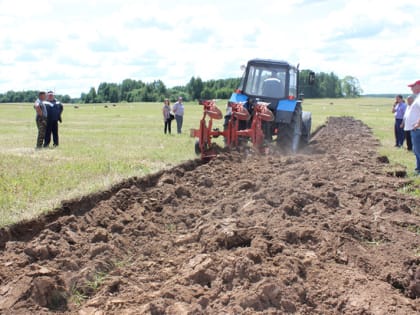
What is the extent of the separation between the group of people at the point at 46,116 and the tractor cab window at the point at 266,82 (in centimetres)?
498

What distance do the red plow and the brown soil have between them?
332cm

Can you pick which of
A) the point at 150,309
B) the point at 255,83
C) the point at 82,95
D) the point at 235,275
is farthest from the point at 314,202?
the point at 82,95

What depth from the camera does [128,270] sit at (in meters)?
4.72

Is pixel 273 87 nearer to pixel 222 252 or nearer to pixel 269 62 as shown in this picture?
pixel 269 62

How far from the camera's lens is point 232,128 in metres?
11.8

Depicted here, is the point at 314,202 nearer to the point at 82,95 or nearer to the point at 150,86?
the point at 150,86

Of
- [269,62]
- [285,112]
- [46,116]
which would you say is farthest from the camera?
[46,116]

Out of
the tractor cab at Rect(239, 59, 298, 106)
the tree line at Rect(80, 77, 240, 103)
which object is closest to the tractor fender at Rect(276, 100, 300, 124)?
the tractor cab at Rect(239, 59, 298, 106)

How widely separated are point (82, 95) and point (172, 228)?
10503cm

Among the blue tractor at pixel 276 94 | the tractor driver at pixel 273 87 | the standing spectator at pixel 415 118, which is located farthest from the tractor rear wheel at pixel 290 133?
the standing spectator at pixel 415 118

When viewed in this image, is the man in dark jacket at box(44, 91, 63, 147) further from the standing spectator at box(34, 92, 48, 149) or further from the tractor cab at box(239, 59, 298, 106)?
the tractor cab at box(239, 59, 298, 106)

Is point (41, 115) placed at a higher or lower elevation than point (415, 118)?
lower

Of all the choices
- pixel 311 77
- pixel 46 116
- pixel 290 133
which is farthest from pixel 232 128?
pixel 46 116

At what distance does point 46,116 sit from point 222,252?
9.93 m
